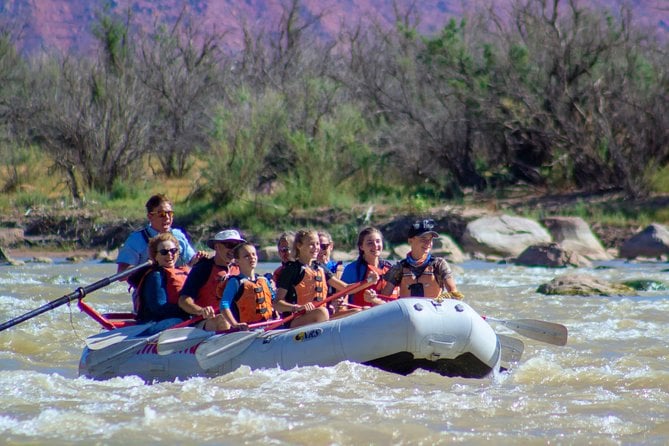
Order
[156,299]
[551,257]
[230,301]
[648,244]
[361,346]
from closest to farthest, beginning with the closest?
[361,346] → [230,301] → [156,299] → [551,257] → [648,244]

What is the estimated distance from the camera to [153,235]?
8602 millimetres

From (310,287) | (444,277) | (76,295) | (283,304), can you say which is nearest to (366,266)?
(310,287)

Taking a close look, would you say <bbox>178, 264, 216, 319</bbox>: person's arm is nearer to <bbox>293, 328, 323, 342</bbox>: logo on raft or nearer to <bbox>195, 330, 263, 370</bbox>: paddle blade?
<bbox>195, 330, 263, 370</bbox>: paddle blade

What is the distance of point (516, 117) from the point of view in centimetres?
2222

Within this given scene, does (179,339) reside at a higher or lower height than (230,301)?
lower

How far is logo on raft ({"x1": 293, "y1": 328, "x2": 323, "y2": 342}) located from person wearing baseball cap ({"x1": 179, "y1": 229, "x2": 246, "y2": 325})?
0.64 meters

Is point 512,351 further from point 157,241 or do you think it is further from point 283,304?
point 157,241

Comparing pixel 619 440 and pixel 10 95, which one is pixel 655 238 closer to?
pixel 619 440

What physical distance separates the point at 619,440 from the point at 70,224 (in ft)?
55.2

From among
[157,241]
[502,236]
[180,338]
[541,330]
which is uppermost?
[157,241]

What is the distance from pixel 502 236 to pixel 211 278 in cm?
1172

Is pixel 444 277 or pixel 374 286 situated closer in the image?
pixel 444 277

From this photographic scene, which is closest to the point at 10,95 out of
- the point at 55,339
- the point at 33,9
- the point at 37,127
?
the point at 37,127

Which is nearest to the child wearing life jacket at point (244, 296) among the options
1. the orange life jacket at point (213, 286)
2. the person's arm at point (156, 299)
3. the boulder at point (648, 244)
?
the orange life jacket at point (213, 286)
